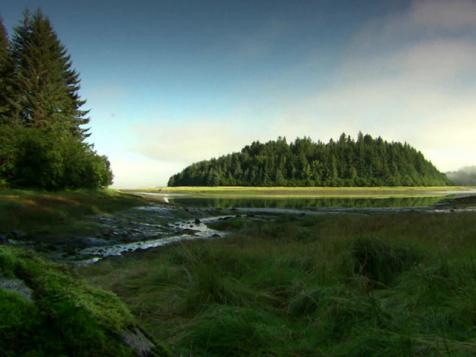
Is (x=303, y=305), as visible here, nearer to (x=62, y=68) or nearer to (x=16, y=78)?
(x=16, y=78)

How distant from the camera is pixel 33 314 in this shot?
139 cm

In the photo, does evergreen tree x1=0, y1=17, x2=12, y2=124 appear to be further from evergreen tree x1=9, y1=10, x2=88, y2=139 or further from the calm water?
the calm water

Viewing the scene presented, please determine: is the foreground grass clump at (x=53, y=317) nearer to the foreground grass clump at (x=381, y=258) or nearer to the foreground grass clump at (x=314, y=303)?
the foreground grass clump at (x=314, y=303)

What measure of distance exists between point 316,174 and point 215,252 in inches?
5310

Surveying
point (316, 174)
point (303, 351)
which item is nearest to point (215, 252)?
point (303, 351)

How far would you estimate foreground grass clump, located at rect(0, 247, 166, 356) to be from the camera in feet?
4.28

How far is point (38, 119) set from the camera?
4172 centimetres

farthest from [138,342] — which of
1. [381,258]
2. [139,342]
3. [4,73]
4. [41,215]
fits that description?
[4,73]

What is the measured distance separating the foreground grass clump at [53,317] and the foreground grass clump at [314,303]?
1.52m

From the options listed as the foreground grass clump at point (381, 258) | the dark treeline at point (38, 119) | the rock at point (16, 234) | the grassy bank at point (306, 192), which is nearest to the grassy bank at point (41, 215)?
the rock at point (16, 234)

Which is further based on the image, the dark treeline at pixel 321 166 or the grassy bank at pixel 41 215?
the dark treeline at pixel 321 166

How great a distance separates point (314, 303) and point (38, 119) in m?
46.3

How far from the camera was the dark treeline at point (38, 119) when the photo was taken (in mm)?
30828

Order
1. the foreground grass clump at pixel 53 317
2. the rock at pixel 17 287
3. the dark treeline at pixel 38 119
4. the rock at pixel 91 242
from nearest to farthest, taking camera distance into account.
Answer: the foreground grass clump at pixel 53 317, the rock at pixel 17 287, the rock at pixel 91 242, the dark treeline at pixel 38 119
